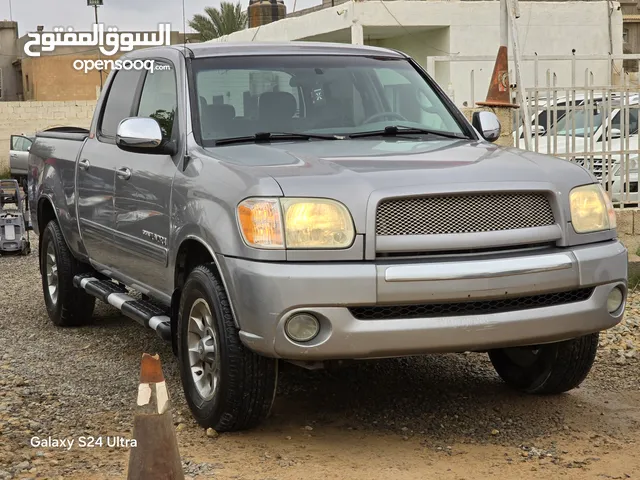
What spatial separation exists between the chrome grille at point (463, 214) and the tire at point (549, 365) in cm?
95

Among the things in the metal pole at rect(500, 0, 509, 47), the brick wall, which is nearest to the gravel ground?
the metal pole at rect(500, 0, 509, 47)

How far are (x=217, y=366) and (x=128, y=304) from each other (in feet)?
5.46

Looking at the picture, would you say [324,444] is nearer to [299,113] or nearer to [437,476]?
[437,476]

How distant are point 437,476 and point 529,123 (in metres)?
6.57

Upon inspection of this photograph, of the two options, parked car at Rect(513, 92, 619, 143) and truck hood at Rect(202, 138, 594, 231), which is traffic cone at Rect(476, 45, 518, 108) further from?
truck hood at Rect(202, 138, 594, 231)

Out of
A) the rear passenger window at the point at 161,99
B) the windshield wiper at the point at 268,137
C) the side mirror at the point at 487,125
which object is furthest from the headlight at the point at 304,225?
the side mirror at the point at 487,125

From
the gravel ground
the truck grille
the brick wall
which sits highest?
the brick wall

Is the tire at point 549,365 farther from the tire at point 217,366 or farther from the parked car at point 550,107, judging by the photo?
the parked car at point 550,107

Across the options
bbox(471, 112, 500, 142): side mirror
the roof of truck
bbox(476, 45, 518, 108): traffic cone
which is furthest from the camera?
bbox(476, 45, 518, 108): traffic cone

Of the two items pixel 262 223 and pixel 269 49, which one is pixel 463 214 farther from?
pixel 269 49

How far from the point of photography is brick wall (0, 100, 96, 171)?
129 feet

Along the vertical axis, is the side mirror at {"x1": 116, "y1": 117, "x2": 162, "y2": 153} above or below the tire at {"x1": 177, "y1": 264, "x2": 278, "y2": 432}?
→ above

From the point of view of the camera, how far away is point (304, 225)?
185 inches

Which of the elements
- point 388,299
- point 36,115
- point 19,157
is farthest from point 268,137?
point 36,115
